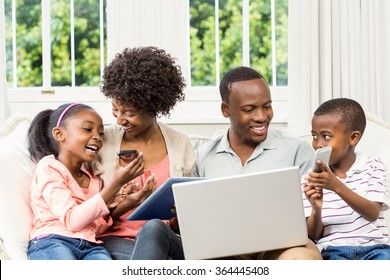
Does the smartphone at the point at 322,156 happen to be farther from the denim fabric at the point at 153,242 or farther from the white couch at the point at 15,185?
the white couch at the point at 15,185

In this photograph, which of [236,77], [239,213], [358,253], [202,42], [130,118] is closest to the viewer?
[239,213]

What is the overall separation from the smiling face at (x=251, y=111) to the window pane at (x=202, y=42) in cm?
126

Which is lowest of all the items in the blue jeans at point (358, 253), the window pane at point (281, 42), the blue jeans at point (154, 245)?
the blue jeans at point (358, 253)

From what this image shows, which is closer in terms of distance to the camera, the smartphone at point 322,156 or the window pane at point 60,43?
the smartphone at point 322,156

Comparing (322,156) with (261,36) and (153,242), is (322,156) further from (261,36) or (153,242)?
(261,36)

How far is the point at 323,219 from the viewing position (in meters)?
2.22

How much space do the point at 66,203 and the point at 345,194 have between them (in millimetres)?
813

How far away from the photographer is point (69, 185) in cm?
224

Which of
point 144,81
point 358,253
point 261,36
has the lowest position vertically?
point 358,253

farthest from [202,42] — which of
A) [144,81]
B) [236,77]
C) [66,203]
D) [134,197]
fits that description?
[66,203]

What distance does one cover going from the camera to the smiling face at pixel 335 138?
225 centimetres

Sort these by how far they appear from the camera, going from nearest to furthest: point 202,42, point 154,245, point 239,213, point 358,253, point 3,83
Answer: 1. point 239,213
2. point 154,245
3. point 358,253
4. point 3,83
5. point 202,42

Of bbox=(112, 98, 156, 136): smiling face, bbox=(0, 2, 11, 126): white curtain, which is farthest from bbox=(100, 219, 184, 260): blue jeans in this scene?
bbox=(0, 2, 11, 126): white curtain

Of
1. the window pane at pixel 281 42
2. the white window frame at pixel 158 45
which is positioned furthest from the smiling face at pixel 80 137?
the window pane at pixel 281 42
